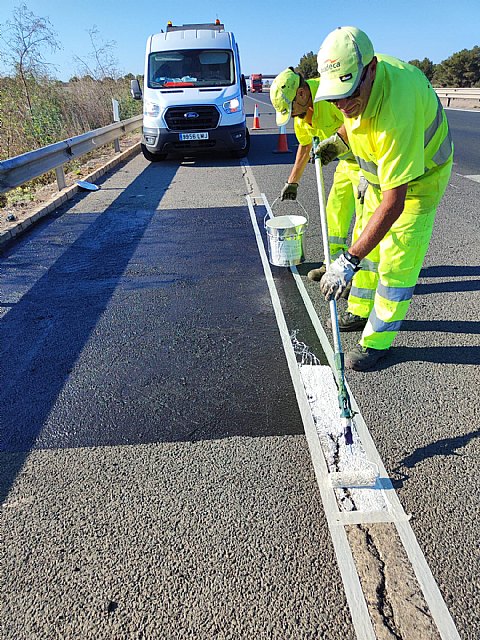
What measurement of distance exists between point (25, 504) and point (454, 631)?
1.86 metres

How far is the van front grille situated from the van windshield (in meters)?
1.23

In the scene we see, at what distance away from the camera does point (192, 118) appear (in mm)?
10609

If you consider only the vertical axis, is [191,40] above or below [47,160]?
above

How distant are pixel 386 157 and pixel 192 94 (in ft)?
30.8

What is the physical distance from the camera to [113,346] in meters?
3.63

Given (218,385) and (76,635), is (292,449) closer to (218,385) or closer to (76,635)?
(218,385)

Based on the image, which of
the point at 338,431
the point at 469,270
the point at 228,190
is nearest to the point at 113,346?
the point at 338,431

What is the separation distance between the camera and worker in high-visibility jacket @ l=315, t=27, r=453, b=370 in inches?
94.3

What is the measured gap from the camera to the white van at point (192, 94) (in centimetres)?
1066

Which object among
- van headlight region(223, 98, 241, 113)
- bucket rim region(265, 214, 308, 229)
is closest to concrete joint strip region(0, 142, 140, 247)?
van headlight region(223, 98, 241, 113)

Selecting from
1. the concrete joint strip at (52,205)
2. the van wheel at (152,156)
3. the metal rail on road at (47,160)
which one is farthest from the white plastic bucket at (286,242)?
the van wheel at (152,156)

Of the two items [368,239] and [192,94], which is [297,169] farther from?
[192,94]

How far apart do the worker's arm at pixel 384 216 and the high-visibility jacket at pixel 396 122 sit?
0.15 ft

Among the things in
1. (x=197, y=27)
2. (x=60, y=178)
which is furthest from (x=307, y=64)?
(x=60, y=178)
